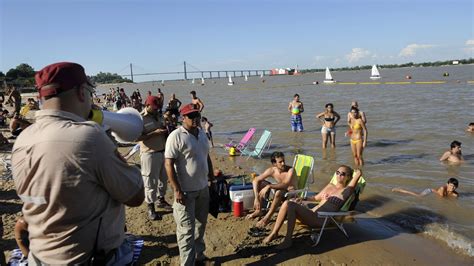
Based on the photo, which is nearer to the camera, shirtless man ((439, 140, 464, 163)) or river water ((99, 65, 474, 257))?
river water ((99, 65, 474, 257))

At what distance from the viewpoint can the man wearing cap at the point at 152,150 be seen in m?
5.30

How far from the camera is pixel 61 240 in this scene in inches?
62.5

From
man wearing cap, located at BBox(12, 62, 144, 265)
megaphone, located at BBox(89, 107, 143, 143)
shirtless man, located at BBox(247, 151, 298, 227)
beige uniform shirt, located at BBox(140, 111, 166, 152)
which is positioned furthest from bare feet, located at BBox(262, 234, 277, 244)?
man wearing cap, located at BBox(12, 62, 144, 265)

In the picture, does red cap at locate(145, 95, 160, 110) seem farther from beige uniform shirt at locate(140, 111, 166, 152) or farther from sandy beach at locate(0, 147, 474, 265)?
sandy beach at locate(0, 147, 474, 265)

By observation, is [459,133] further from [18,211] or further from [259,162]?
[18,211]

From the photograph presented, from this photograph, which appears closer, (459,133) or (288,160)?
(288,160)

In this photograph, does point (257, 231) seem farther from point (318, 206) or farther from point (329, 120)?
point (329, 120)

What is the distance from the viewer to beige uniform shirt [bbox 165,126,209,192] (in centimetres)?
373

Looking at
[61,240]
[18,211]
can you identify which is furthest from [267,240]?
[18,211]

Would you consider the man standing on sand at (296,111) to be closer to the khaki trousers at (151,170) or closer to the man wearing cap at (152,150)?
the man wearing cap at (152,150)

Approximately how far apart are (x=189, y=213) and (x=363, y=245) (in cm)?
240

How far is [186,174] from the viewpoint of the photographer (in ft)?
12.3

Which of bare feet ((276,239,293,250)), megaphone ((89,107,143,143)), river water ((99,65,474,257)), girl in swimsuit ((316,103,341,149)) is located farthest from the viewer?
girl in swimsuit ((316,103,341,149))

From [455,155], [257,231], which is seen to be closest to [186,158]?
[257,231]
